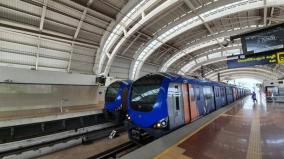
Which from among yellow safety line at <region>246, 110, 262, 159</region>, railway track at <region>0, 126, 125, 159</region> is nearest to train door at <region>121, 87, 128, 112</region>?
railway track at <region>0, 126, 125, 159</region>

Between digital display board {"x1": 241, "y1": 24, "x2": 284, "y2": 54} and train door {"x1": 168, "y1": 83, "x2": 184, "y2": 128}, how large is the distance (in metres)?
4.81

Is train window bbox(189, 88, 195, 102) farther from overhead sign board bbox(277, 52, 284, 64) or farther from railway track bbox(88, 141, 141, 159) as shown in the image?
overhead sign board bbox(277, 52, 284, 64)

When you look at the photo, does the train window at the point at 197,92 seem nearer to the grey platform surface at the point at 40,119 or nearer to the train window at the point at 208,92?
the train window at the point at 208,92

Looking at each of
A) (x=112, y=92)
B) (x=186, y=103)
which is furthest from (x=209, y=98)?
(x=112, y=92)

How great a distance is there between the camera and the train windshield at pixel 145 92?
15.4 feet

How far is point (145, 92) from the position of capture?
502 cm

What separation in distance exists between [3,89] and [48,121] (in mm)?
4670

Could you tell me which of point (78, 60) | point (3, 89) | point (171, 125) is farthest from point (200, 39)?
point (3, 89)

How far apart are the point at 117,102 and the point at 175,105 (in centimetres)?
373

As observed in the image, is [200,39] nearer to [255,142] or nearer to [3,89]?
[255,142]

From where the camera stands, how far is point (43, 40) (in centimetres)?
1041

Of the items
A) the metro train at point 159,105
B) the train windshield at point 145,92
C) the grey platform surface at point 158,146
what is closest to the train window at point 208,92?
the metro train at point 159,105

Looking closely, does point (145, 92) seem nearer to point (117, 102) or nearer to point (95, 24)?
point (117, 102)

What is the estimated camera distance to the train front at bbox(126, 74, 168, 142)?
4348mm
